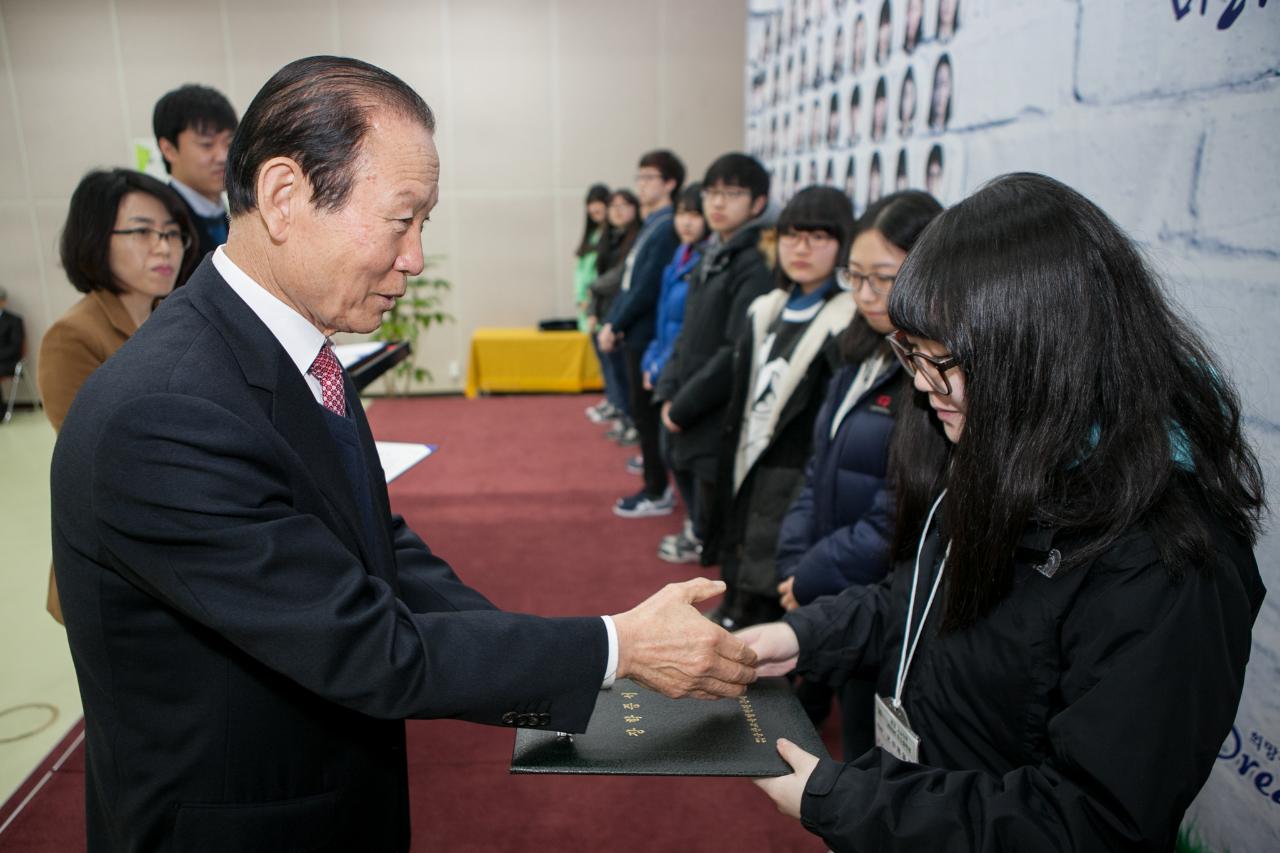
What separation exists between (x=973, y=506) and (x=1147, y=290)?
0.29m

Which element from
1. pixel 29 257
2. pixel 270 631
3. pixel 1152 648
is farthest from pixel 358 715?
pixel 29 257

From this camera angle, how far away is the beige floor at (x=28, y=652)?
8.68 feet

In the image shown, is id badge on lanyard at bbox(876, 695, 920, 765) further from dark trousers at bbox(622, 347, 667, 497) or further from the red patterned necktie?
dark trousers at bbox(622, 347, 667, 497)

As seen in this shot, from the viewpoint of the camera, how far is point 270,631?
903 millimetres

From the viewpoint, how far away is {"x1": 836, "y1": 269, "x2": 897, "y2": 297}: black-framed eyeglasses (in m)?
2.02

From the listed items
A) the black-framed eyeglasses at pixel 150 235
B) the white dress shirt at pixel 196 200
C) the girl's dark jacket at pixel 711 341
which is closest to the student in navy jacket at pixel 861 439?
the girl's dark jacket at pixel 711 341

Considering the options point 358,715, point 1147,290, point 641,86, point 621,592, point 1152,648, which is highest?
point 641,86

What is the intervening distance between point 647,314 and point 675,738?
11.6ft

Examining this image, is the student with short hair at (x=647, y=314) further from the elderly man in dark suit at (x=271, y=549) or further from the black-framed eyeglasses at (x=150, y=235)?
the elderly man in dark suit at (x=271, y=549)

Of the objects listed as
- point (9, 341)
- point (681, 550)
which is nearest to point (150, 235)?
point (681, 550)

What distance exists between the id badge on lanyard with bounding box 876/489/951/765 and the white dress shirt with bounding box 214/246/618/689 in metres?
0.44

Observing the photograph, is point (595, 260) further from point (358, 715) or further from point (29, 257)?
A: point (358, 715)

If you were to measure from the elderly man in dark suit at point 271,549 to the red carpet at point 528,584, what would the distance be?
4.21ft

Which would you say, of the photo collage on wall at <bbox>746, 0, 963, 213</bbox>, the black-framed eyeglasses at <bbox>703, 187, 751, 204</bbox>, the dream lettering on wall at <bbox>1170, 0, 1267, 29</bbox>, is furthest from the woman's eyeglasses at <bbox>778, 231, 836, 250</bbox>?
the dream lettering on wall at <bbox>1170, 0, 1267, 29</bbox>
